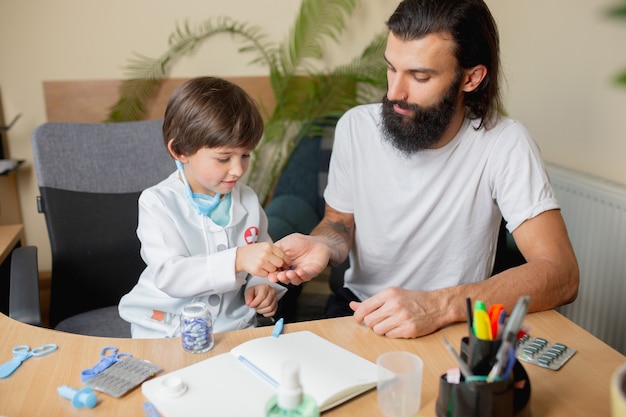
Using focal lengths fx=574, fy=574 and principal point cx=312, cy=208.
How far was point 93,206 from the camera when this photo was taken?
1791 mm

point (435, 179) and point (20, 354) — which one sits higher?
point (435, 179)

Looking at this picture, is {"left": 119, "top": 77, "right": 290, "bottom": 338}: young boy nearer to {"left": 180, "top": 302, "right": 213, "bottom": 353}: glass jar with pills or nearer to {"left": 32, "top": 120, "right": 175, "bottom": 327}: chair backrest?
{"left": 180, "top": 302, "right": 213, "bottom": 353}: glass jar with pills

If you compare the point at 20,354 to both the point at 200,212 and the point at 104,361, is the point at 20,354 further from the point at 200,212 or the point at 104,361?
the point at 200,212

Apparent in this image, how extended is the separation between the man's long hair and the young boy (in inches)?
18.0

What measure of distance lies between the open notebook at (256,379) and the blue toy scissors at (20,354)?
0.81 feet

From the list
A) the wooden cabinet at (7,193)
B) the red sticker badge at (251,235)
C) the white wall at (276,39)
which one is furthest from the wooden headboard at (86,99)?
the red sticker badge at (251,235)

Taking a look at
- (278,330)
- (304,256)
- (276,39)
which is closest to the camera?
(278,330)

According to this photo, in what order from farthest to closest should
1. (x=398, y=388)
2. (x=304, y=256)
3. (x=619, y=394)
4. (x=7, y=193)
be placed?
(x=7, y=193), (x=304, y=256), (x=398, y=388), (x=619, y=394)

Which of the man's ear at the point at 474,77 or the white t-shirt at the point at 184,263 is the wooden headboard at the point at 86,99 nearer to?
the white t-shirt at the point at 184,263

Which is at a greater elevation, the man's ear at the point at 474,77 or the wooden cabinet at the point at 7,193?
the man's ear at the point at 474,77

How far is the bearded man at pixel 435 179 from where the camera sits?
140 cm

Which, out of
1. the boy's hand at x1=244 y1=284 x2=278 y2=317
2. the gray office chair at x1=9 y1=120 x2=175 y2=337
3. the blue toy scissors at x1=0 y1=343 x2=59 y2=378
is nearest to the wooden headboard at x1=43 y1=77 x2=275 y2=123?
the gray office chair at x1=9 y1=120 x2=175 y2=337

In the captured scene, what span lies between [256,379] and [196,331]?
0.52 ft

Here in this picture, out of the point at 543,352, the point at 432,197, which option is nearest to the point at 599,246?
the point at 432,197
